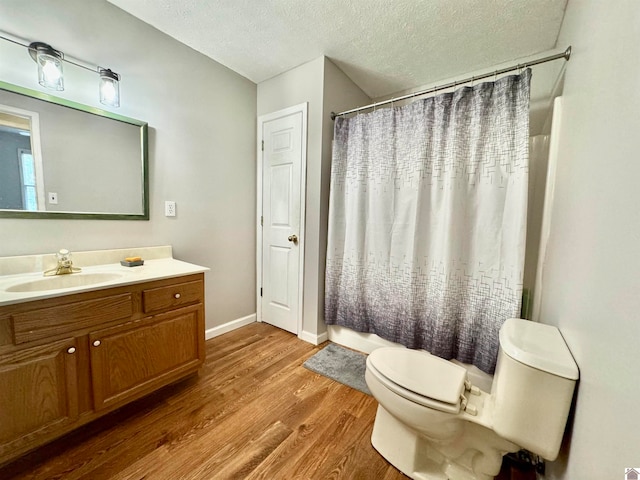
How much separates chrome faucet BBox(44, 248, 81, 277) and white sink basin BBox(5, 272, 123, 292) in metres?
0.03

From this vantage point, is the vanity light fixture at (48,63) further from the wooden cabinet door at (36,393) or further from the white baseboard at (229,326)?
the white baseboard at (229,326)

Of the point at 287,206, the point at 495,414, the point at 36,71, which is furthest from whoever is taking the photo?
Result: the point at 287,206

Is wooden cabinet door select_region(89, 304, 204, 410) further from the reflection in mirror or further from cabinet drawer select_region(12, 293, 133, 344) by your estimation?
the reflection in mirror

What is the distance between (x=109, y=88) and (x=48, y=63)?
0.81 ft

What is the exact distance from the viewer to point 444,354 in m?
1.63

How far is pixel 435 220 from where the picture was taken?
1.65m

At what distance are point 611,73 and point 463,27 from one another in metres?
1.25

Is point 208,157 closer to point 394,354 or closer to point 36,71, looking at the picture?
point 36,71

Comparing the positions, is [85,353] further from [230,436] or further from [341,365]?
[341,365]

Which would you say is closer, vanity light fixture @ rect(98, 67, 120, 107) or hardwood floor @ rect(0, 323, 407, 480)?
hardwood floor @ rect(0, 323, 407, 480)

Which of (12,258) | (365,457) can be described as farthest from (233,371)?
(12,258)

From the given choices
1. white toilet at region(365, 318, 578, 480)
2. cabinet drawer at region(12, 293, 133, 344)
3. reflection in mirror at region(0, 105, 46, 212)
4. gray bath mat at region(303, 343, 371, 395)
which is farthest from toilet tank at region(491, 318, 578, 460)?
reflection in mirror at region(0, 105, 46, 212)

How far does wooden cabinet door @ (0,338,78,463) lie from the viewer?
0.95 meters

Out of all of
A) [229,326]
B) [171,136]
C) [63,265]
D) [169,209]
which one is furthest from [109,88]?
[229,326]
